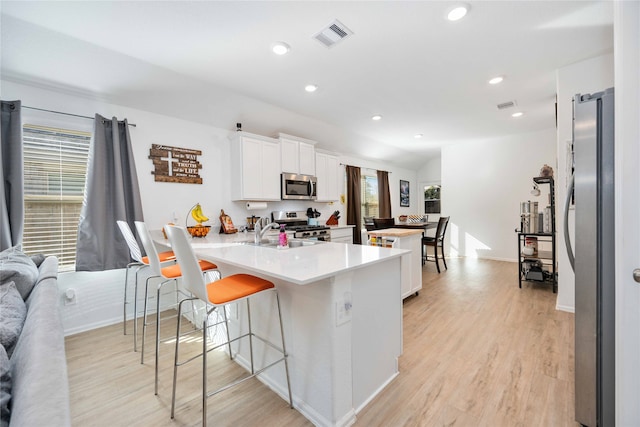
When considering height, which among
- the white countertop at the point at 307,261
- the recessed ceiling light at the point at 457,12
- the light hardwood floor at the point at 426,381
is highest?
the recessed ceiling light at the point at 457,12

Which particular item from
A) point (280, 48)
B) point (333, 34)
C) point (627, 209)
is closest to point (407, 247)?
point (627, 209)

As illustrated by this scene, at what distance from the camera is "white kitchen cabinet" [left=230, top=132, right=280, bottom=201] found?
3.78m

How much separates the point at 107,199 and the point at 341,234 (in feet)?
11.3

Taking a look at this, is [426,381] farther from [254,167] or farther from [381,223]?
[381,223]

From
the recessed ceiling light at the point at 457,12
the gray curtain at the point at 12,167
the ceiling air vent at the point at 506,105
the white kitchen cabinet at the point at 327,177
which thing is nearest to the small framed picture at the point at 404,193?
the white kitchen cabinet at the point at 327,177

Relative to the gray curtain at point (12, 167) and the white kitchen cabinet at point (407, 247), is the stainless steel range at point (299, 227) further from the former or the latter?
the gray curtain at point (12, 167)

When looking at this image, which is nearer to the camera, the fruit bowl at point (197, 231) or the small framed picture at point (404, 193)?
the fruit bowl at point (197, 231)

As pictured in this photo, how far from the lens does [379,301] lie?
176 centimetres

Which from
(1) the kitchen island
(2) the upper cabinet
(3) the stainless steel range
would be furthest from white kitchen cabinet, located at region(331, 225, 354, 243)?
(1) the kitchen island

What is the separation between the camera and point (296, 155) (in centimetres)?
447

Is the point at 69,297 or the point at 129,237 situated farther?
the point at 69,297

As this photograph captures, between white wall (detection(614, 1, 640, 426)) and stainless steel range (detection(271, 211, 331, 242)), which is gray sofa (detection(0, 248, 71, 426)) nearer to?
white wall (detection(614, 1, 640, 426))

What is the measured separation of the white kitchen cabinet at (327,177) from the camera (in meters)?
4.94

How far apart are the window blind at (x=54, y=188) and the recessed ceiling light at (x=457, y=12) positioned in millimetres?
3569
